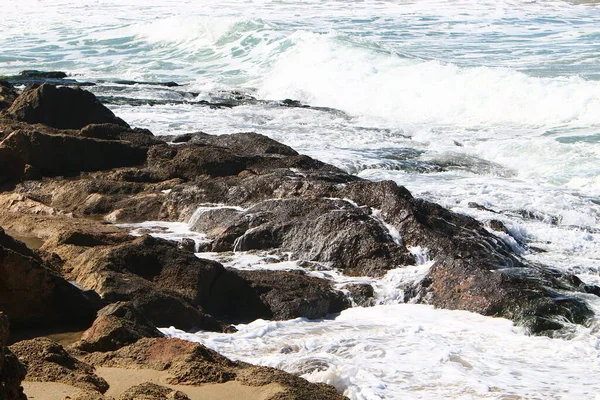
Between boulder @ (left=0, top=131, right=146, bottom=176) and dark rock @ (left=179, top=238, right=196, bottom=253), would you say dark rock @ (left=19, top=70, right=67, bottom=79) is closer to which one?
boulder @ (left=0, top=131, right=146, bottom=176)

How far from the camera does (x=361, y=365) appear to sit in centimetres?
597

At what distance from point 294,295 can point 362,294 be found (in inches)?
24.3

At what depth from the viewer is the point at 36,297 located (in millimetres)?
5801

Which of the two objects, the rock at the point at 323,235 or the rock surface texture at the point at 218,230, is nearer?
the rock surface texture at the point at 218,230

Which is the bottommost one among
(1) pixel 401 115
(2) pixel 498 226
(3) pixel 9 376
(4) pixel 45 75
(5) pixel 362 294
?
(1) pixel 401 115

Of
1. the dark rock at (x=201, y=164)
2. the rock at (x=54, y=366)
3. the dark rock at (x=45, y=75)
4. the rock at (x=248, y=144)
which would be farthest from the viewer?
the dark rock at (x=45, y=75)

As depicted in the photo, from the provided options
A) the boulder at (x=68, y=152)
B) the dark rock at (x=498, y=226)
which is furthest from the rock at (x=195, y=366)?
the boulder at (x=68, y=152)

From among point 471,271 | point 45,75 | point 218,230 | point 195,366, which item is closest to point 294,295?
point 471,271

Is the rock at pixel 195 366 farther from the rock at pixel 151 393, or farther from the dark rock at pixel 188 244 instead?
the dark rock at pixel 188 244

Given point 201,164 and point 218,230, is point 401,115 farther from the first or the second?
point 218,230

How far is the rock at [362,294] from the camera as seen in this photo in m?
7.48

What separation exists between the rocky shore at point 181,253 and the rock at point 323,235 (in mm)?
14

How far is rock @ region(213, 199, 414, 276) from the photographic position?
26.7 ft

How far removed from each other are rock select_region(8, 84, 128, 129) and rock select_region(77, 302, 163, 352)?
714 centimetres
